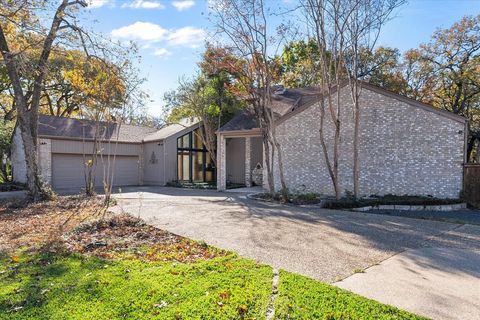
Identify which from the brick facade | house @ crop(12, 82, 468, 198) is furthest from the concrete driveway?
house @ crop(12, 82, 468, 198)

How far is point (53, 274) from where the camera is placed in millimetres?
4297

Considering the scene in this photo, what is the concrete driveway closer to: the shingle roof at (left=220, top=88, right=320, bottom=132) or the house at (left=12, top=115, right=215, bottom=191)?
the shingle roof at (left=220, top=88, right=320, bottom=132)

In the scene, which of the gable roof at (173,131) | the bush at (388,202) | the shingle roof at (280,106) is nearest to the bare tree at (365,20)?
the bush at (388,202)

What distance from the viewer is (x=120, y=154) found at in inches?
841

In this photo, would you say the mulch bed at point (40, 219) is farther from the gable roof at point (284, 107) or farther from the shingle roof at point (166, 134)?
the shingle roof at point (166, 134)

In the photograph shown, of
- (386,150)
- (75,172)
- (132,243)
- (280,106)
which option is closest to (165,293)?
(132,243)

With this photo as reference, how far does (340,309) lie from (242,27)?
11.4m

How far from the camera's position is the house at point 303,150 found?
11.5 metres

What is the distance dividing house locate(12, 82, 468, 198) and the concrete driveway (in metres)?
3.73

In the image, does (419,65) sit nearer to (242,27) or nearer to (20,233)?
(242,27)

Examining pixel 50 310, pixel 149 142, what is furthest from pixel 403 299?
pixel 149 142

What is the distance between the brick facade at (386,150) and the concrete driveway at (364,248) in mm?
3585

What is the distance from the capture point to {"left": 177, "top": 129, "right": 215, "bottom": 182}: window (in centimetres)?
2181

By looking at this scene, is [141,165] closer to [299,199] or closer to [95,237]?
[299,199]
